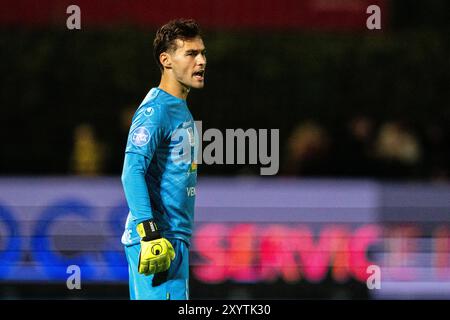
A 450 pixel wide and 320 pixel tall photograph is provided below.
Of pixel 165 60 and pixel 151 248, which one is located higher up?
pixel 165 60

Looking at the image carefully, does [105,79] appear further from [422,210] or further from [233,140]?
[233,140]

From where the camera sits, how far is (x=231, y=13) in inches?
452

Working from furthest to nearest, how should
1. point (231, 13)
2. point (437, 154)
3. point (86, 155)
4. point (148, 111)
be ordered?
point (231, 13), point (437, 154), point (86, 155), point (148, 111)

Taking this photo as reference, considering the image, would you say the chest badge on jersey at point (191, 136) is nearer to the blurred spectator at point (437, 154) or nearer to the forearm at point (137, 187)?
the forearm at point (137, 187)

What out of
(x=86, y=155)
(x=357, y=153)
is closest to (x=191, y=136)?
(x=357, y=153)

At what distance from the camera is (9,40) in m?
12.1

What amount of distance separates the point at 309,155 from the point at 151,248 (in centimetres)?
468

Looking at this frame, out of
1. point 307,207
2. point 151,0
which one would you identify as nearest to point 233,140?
point 307,207

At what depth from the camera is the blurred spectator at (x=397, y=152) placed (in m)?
9.80

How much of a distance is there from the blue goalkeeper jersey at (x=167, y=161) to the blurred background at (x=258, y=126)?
141 inches

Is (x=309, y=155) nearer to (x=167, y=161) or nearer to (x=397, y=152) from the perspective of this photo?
(x=397, y=152)

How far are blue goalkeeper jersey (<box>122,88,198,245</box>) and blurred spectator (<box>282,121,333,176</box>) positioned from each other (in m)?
4.16

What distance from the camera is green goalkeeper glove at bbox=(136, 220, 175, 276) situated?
518cm

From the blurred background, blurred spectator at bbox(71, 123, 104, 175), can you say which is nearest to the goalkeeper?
the blurred background
